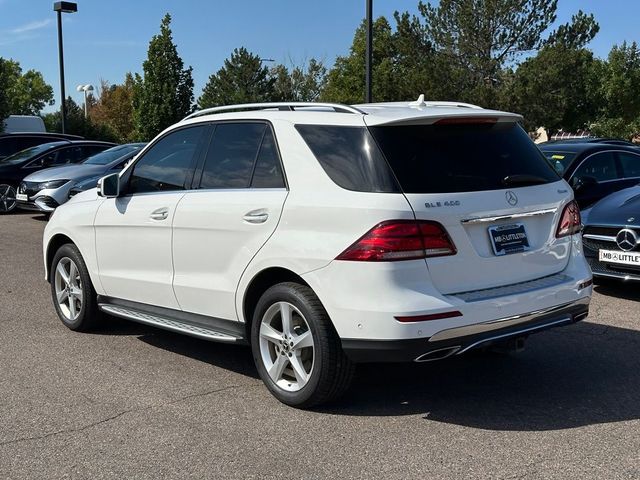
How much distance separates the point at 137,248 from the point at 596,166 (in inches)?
267

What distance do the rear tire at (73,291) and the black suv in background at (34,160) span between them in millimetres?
9756

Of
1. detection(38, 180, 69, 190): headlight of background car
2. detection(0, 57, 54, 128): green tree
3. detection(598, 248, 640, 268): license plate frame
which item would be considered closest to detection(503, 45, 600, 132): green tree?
detection(38, 180, 69, 190): headlight of background car

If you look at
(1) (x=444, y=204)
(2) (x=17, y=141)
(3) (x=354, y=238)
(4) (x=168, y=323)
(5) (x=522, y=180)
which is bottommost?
(4) (x=168, y=323)

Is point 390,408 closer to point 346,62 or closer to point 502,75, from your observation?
point 502,75

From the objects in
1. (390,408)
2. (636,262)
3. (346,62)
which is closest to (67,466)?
(390,408)

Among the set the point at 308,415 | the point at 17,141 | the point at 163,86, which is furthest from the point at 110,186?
the point at 163,86

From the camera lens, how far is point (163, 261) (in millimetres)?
5242

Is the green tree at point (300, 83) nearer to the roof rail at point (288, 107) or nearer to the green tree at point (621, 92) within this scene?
the green tree at point (621, 92)

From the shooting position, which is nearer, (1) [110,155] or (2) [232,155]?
(2) [232,155]

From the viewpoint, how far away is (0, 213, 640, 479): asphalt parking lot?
12.2 ft

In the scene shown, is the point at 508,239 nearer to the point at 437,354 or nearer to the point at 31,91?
the point at 437,354

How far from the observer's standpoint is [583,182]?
30.3 ft

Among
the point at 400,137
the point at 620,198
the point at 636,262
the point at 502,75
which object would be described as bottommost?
the point at 636,262

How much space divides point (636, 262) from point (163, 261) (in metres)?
4.42
